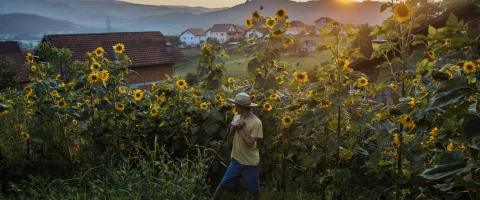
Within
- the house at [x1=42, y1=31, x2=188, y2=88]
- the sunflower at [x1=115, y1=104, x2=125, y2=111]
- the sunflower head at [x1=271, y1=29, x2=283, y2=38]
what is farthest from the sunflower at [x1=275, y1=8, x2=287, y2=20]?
the house at [x1=42, y1=31, x2=188, y2=88]

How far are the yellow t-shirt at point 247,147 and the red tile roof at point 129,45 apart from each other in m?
21.5

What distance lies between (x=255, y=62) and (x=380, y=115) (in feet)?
5.64

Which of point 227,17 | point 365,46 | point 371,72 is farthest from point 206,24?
point 371,72

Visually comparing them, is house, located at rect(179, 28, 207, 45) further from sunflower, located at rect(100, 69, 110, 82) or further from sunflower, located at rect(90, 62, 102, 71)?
sunflower, located at rect(100, 69, 110, 82)

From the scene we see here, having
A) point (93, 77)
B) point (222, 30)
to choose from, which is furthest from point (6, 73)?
point (222, 30)

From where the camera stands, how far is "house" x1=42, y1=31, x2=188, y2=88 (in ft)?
83.4

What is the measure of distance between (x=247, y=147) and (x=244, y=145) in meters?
0.04

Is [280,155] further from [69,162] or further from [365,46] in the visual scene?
[365,46]

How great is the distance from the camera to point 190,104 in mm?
5059

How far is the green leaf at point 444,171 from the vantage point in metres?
1.64

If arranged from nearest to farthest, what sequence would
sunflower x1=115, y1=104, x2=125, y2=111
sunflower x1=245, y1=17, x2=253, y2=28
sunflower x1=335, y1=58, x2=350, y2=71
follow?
sunflower x1=335, y1=58, x2=350, y2=71 < sunflower x1=245, y1=17, x2=253, y2=28 < sunflower x1=115, y1=104, x2=125, y2=111

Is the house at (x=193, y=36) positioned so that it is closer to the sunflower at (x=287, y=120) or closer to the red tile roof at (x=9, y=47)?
the red tile roof at (x=9, y=47)

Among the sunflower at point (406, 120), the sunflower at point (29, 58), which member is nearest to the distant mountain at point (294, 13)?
the sunflower at point (29, 58)

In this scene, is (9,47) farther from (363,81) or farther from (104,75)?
(363,81)
